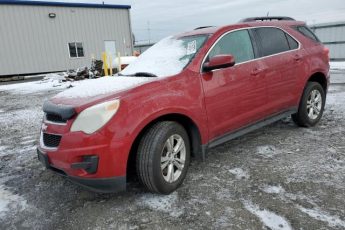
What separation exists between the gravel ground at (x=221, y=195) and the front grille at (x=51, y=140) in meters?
0.67

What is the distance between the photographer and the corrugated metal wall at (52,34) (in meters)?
19.6

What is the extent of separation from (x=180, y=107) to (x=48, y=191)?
1.82 meters

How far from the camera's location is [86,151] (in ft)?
9.41

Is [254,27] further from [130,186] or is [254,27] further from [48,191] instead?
[48,191]

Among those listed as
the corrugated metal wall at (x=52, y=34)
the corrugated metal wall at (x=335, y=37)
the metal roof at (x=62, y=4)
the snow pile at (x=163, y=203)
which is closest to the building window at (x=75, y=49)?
the corrugated metal wall at (x=52, y=34)

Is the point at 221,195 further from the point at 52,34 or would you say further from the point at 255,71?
the point at 52,34

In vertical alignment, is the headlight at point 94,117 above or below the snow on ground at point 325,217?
above

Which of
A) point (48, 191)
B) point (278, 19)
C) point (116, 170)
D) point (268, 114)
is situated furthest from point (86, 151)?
point (278, 19)

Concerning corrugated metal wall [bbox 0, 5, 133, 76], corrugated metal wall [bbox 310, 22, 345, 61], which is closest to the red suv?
corrugated metal wall [bbox 310, 22, 345, 61]

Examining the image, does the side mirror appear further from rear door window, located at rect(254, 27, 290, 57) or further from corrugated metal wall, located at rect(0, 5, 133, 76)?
corrugated metal wall, located at rect(0, 5, 133, 76)

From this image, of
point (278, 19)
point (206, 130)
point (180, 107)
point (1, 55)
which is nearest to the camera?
point (180, 107)

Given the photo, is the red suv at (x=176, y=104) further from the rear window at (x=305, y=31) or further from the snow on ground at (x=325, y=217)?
the snow on ground at (x=325, y=217)

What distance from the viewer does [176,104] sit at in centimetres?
329

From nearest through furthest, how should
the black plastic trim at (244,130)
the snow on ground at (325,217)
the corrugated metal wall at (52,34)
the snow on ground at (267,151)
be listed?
the snow on ground at (325,217), the black plastic trim at (244,130), the snow on ground at (267,151), the corrugated metal wall at (52,34)
